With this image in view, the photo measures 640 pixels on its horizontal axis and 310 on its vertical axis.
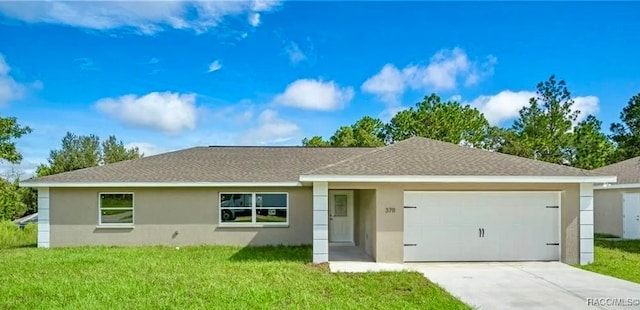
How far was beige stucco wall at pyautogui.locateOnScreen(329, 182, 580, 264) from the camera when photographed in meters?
12.4

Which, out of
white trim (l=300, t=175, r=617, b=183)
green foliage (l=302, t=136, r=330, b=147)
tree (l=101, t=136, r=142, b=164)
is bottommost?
white trim (l=300, t=175, r=617, b=183)

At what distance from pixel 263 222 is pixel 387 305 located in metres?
9.07

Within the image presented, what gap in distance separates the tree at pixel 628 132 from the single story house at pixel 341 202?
78.1 ft

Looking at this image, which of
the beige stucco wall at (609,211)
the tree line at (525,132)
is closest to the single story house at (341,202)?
the beige stucco wall at (609,211)

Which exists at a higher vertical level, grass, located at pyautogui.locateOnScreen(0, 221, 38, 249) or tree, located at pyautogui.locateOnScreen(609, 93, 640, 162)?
tree, located at pyautogui.locateOnScreen(609, 93, 640, 162)

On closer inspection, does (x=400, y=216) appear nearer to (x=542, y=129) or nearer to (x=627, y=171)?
(x=627, y=171)

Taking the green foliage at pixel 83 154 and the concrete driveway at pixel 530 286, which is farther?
the green foliage at pixel 83 154

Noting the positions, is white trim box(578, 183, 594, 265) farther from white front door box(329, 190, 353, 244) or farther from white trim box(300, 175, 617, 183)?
white front door box(329, 190, 353, 244)

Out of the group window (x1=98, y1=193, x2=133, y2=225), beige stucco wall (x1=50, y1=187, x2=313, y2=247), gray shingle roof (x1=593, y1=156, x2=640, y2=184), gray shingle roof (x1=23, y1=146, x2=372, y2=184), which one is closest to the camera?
gray shingle roof (x1=23, y1=146, x2=372, y2=184)

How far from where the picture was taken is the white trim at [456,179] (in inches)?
464

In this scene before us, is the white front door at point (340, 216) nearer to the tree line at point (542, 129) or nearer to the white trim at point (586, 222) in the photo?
the white trim at point (586, 222)

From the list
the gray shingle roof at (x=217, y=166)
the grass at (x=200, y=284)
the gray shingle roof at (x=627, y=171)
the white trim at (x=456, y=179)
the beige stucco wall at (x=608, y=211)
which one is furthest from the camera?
the beige stucco wall at (x=608, y=211)

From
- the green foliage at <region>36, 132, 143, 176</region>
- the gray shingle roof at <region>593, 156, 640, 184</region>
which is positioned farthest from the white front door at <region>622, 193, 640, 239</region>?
the green foliage at <region>36, 132, 143, 176</region>

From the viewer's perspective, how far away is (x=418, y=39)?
2019cm
